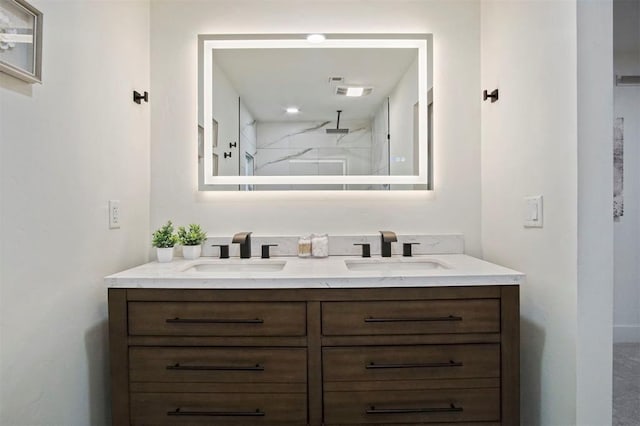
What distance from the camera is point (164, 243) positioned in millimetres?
1604

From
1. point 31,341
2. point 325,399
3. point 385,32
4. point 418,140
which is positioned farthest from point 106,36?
point 325,399

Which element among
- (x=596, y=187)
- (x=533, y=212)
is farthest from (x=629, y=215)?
(x=596, y=187)

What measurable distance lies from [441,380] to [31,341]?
1.30 m

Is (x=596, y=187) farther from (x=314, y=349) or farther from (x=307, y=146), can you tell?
(x=307, y=146)

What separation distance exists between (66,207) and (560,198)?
1691 mm

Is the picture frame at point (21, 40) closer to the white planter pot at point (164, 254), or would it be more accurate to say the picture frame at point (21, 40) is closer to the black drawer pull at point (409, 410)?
the white planter pot at point (164, 254)

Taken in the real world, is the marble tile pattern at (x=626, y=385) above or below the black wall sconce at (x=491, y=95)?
below

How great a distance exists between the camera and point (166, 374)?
119 cm

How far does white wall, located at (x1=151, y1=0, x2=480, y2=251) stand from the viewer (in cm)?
178

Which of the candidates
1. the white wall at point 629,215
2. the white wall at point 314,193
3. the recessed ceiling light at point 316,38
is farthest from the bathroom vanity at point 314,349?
the white wall at point 629,215

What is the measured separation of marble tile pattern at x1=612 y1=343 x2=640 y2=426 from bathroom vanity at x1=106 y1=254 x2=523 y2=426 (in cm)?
103

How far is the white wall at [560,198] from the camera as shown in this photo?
3.62 ft

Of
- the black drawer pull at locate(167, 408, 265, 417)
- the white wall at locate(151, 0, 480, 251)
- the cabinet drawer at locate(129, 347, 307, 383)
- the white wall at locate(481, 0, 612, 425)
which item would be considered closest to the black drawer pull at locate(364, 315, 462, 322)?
the cabinet drawer at locate(129, 347, 307, 383)

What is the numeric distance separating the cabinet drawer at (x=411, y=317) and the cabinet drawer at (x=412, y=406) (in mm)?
209
